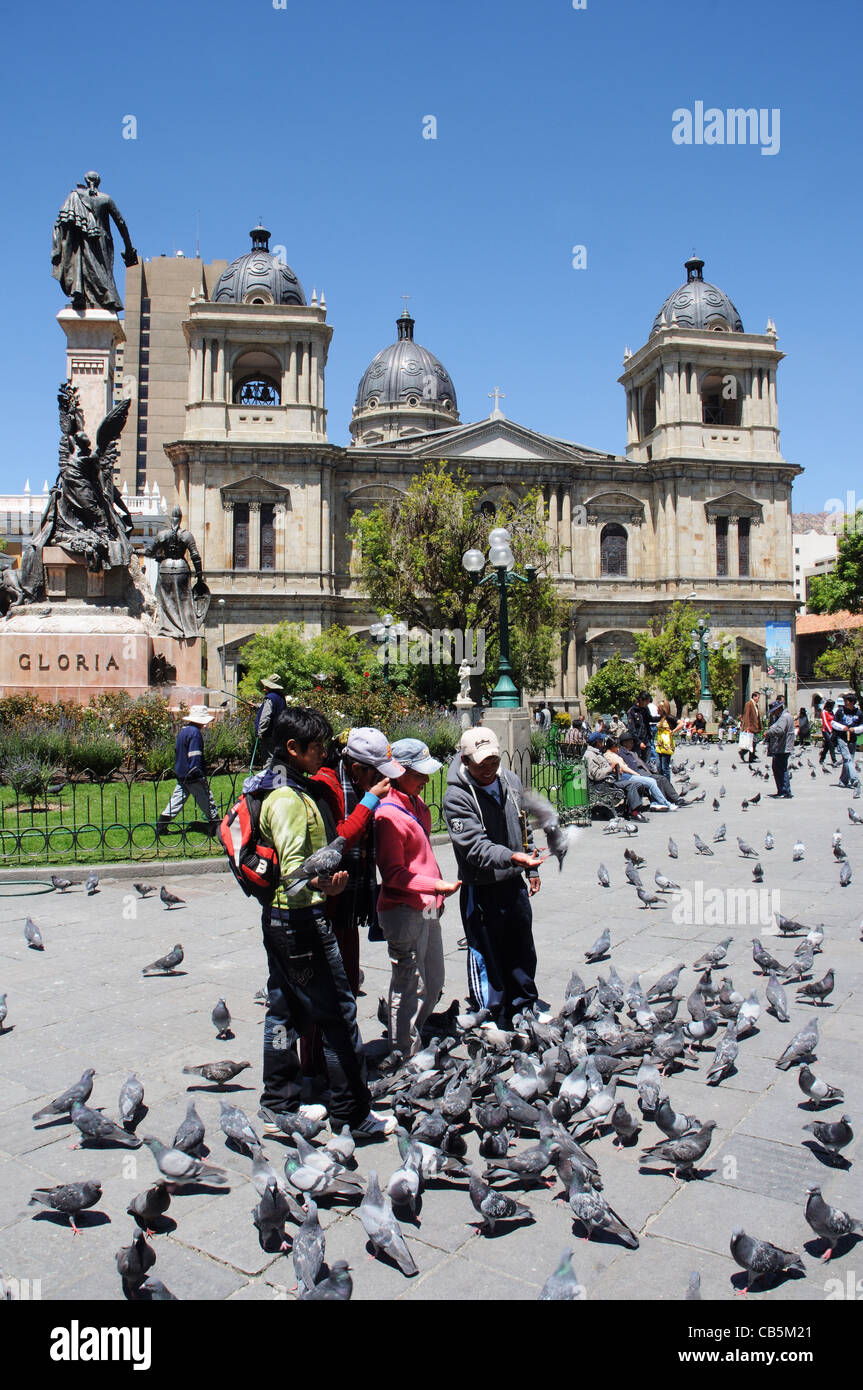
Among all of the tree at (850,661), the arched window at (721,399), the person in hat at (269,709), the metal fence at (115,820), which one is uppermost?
the arched window at (721,399)

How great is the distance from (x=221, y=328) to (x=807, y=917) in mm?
43359

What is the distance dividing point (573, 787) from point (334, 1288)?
11240mm

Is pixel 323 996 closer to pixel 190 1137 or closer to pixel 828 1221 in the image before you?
pixel 190 1137

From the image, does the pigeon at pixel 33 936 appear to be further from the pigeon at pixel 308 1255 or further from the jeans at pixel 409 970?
the pigeon at pixel 308 1255

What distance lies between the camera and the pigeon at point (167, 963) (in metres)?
6.03

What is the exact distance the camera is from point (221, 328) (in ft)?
146

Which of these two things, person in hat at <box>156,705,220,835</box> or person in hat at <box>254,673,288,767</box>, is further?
person in hat at <box>156,705,220,835</box>

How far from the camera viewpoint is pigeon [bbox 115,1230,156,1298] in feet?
9.19

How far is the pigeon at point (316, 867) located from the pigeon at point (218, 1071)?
1.14m

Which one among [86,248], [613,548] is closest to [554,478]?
[613,548]

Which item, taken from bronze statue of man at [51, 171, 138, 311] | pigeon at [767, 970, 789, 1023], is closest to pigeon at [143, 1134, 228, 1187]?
pigeon at [767, 970, 789, 1023]

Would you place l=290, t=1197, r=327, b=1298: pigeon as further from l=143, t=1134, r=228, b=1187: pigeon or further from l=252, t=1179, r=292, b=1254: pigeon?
l=143, t=1134, r=228, b=1187: pigeon

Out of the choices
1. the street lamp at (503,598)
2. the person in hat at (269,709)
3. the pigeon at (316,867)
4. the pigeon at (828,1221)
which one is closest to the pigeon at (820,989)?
the pigeon at (828,1221)

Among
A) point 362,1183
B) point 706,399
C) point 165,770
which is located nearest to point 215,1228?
point 362,1183
